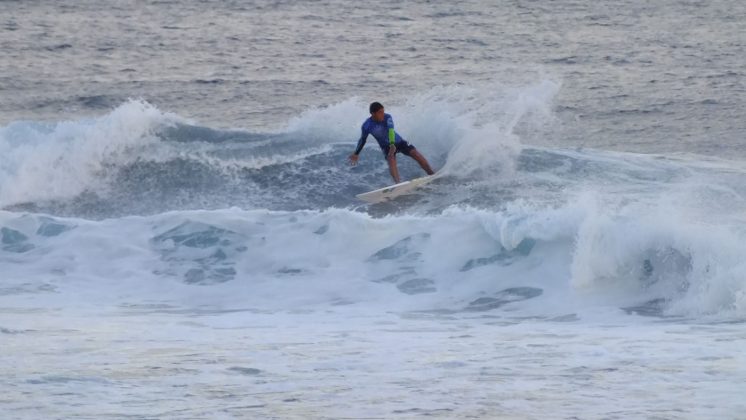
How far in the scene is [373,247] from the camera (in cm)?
1273

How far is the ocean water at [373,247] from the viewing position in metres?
8.22

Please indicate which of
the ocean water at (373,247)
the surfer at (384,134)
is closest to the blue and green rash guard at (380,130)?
the surfer at (384,134)

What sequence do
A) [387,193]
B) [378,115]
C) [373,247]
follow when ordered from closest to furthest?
[373,247]
[387,193]
[378,115]

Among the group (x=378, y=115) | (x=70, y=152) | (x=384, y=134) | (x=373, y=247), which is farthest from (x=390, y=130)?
(x=70, y=152)

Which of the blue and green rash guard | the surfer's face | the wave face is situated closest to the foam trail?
the wave face

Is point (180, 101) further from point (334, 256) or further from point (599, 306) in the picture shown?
point (599, 306)

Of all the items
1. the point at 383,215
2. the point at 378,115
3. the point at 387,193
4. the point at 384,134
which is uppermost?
the point at 378,115

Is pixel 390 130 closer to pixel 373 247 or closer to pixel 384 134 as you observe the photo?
pixel 384 134

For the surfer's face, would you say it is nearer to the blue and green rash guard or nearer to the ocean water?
the blue and green rash guard

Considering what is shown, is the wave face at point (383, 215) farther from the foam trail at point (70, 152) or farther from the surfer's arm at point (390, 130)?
the surfer's arm at point (390, 130)

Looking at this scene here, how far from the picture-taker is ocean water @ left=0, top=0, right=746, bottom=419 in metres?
8.22

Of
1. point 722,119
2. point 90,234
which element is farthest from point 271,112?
point 90,234

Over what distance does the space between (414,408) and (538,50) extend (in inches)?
877

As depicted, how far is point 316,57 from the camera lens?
94.5 ft
